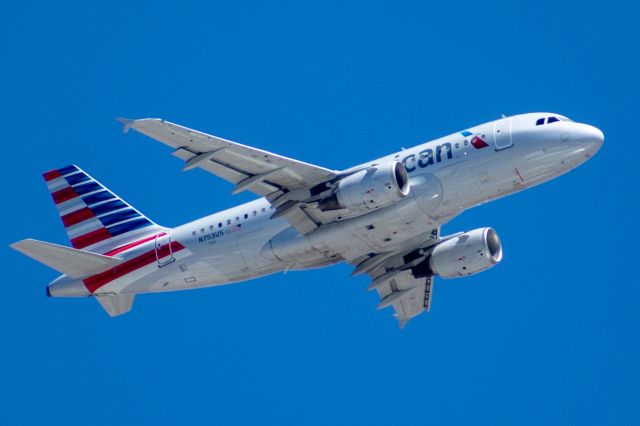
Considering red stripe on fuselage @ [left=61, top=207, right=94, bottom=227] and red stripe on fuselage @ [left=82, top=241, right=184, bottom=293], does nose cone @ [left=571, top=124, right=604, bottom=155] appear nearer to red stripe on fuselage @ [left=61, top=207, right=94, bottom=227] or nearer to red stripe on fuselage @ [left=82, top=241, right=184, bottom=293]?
red stripe on fuselage @ [left=82, top=241, right=184, bottom=293]

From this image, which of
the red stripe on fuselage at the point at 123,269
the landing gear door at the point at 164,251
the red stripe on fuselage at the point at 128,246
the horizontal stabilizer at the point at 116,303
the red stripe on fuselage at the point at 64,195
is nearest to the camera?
the landing gear door at the point at 164,251

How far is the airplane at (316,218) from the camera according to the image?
4781 cm

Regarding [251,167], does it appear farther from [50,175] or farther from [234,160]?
[50,175]

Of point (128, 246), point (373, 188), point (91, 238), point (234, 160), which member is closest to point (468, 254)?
point (373, 188)

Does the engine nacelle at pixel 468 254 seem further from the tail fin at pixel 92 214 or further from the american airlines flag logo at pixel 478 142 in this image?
the tail fin at pixel 92 214

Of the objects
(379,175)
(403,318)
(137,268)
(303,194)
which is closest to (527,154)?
(379,175)

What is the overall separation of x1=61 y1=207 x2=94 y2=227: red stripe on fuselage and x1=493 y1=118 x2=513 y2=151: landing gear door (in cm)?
2101

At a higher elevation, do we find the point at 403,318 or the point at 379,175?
the point at 379,175

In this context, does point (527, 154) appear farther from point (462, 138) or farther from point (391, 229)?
point (391, 229)

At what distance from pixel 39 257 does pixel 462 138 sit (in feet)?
65.5

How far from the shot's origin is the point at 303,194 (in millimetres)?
49375

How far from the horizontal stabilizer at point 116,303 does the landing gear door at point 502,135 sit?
1980 cm

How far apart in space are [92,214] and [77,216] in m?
0.80

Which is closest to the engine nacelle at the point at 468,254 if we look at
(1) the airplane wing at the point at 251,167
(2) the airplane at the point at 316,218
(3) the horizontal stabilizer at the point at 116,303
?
(2) the airplane at the point at 316,218
